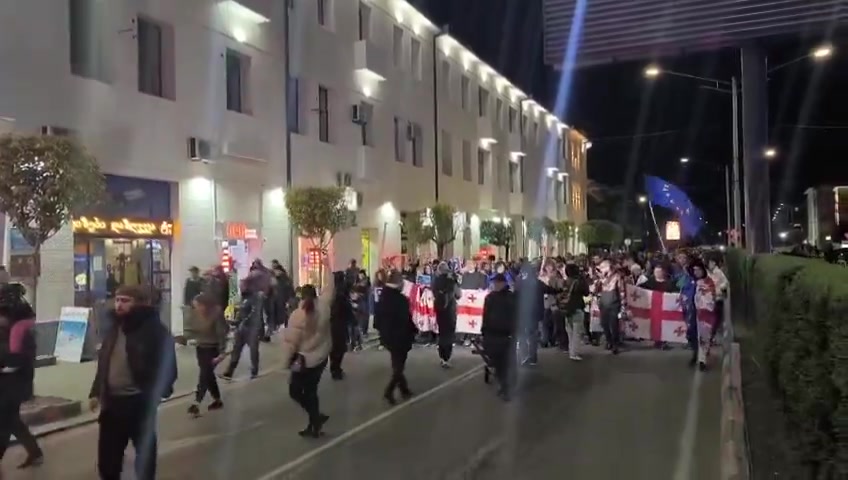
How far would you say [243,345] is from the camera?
14.8m

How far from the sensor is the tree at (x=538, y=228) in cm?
5328

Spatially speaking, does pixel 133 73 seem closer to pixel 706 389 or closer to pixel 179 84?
pixel 179 84

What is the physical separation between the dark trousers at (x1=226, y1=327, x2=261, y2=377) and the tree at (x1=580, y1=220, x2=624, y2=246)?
2103 inches

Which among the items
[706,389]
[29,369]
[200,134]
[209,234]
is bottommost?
[706,389]

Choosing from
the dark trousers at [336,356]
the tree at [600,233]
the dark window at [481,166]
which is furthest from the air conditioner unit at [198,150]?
the tree at [600,233]

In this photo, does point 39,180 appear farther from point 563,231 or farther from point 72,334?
point 563,231

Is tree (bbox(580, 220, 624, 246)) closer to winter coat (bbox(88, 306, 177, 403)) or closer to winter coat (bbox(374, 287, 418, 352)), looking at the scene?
winter coat (bbox(374, 287, 418, 352))

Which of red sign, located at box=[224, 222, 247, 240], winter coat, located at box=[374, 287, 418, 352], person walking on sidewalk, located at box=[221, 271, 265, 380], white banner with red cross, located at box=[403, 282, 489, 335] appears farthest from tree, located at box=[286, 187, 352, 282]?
winter coat, located at box=[374, 287, 418, 352]

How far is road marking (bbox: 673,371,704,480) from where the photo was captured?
321 inches

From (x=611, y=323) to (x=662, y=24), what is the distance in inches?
260

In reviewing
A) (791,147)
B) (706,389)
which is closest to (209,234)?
(706,389)

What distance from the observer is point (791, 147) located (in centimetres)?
5166

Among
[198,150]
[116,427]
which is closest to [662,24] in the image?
[198,150]

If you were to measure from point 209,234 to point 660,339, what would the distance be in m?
10.8
